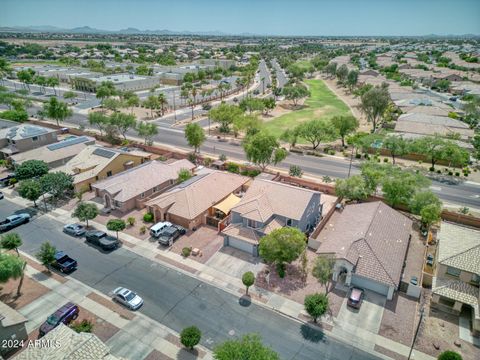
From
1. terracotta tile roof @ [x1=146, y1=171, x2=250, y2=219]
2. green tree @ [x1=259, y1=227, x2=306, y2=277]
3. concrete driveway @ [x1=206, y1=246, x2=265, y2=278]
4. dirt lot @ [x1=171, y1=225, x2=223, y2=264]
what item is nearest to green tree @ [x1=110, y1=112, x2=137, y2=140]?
terracotta tile roof @ [x1=146, y1=171, x2=250, y2=219]

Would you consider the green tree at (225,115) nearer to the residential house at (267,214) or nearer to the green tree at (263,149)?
the green tree at (263,149)

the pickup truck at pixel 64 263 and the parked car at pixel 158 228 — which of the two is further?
the parked car at pixel 158 228

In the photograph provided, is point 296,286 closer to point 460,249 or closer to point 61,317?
point 460,249

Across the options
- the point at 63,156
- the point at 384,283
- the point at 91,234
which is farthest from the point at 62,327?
the point at 63,156

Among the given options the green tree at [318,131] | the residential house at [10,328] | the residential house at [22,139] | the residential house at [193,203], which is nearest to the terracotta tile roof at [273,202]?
the residential house at [193,203]

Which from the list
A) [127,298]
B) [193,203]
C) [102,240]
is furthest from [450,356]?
[102,240]

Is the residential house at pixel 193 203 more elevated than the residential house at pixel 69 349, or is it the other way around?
the residential house at pixel 69 349

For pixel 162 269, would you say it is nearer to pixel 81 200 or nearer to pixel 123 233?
pixel 123 233
